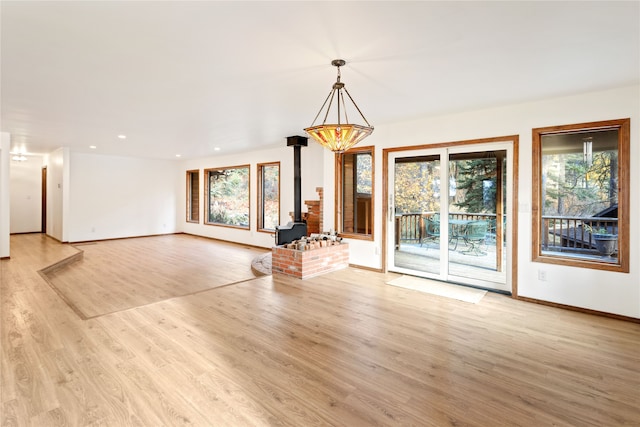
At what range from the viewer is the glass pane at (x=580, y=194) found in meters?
3.65

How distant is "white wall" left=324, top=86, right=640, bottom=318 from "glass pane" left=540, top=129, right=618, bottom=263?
19 cm

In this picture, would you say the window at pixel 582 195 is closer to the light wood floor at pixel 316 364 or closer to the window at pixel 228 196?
the light wood floor at pixel 316 364

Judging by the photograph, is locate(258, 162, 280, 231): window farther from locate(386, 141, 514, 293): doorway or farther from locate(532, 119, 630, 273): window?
locate(532, 119, 630, 273): window

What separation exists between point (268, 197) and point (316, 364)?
19.8 feet

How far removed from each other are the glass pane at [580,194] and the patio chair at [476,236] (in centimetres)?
75

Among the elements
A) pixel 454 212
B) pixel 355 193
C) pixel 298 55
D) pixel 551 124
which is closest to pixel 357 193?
pixel 355 193

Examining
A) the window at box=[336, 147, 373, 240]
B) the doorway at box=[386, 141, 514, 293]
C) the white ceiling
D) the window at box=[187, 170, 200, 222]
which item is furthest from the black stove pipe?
the window at box=[187, 170, 200, 222]

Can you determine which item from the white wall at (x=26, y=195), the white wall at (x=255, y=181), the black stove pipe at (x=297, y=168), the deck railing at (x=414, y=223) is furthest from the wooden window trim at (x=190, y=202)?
the deck railing at (x=414, y=223)

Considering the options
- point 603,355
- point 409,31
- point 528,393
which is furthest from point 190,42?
point 603,355

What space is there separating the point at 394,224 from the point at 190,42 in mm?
3888

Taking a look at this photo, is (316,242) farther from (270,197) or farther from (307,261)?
(270,197)

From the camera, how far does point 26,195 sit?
376 inches

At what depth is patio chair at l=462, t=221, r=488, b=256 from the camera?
15.3ft

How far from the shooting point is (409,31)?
7.58 ft
